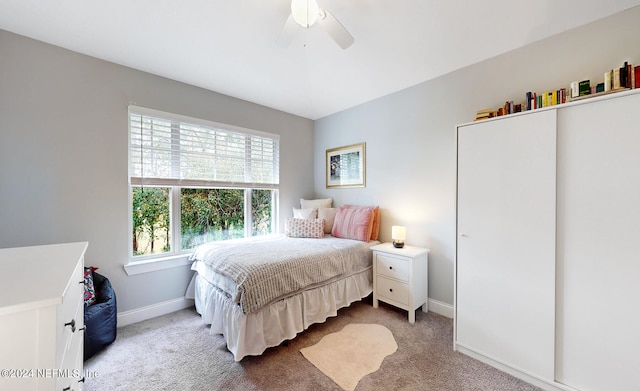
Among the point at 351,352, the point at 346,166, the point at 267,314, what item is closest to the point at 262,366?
the point at 267,314

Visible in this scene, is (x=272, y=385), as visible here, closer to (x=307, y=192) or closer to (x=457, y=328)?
(x=457, y=328)

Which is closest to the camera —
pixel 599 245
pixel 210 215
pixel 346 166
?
pixel 599 245

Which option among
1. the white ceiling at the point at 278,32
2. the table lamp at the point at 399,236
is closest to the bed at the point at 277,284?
the table lamp at the point at 399,236

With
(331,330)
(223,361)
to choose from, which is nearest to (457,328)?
(331,330)

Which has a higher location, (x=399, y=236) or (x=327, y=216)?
(x=327, y=216)

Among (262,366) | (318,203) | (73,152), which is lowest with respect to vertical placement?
(262,366)

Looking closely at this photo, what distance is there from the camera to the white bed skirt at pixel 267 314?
5.74 feet

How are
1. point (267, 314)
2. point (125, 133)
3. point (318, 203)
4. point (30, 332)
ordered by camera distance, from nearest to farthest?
point (30, 332) → point (267, 314) → point (125, 133) → point (318, 203)

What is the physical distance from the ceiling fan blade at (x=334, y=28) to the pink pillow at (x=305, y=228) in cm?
199

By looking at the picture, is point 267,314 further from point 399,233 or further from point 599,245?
point 599,245

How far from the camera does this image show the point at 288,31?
1679mm

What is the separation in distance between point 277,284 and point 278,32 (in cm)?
213

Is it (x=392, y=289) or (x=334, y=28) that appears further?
(x=392, y=289)

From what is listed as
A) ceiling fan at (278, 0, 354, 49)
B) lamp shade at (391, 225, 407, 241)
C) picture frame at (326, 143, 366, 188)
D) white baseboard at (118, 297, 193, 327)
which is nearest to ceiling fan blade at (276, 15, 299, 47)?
ceiling fan at (278, 0, 354, 49)
